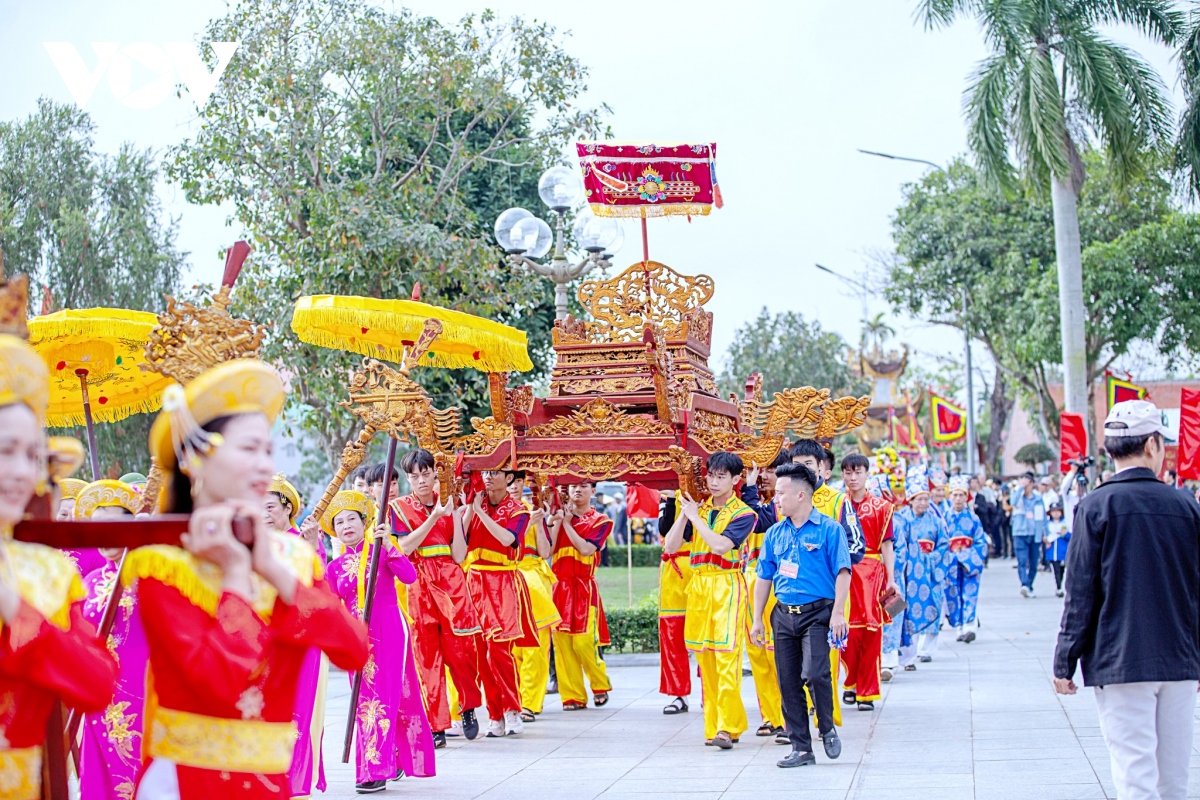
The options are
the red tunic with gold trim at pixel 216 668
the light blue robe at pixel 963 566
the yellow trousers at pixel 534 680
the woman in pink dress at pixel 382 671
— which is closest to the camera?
the red tunic with gold trim at pixel 216 668

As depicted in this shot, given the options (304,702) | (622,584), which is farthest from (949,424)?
(304,702)

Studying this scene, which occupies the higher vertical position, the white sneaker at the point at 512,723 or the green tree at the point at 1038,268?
the green tree at the point at 1038,268

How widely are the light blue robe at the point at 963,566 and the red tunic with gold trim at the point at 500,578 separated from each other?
6362 millimetres

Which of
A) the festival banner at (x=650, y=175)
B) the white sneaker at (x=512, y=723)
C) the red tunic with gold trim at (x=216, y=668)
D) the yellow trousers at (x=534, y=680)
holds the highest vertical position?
the festival banner at (x=650, y=175)

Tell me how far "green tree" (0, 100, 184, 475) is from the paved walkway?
11779 millimetres

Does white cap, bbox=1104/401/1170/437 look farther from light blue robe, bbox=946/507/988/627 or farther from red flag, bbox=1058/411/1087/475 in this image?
red flag, bbox=1058/411/1087/475

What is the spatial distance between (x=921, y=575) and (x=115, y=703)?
29.2 ft

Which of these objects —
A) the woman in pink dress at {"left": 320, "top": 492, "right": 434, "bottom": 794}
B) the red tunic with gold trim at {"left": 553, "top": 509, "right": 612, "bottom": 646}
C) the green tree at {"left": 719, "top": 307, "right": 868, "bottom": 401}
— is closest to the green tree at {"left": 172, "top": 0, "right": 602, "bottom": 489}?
the red tunic with gold trim at {"left": 553, "top": 509, "right": 612, "bottom": 646}

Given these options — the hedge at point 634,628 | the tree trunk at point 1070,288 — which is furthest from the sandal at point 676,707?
the tree trunk at point 1070,288

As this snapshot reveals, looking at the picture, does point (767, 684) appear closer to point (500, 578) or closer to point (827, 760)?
point (827, 760)

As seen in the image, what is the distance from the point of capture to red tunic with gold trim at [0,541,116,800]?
3.04 meters

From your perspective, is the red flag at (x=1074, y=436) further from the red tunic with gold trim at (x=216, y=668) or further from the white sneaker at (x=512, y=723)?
the red tunic with gold trim at (x=216, y=668)

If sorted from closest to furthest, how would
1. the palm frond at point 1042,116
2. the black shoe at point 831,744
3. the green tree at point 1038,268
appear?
the black shoe at point 831,744 → the palm frond at point 1042,116 → the green tree at point 1038,268

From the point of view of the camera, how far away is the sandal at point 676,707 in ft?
33.1
